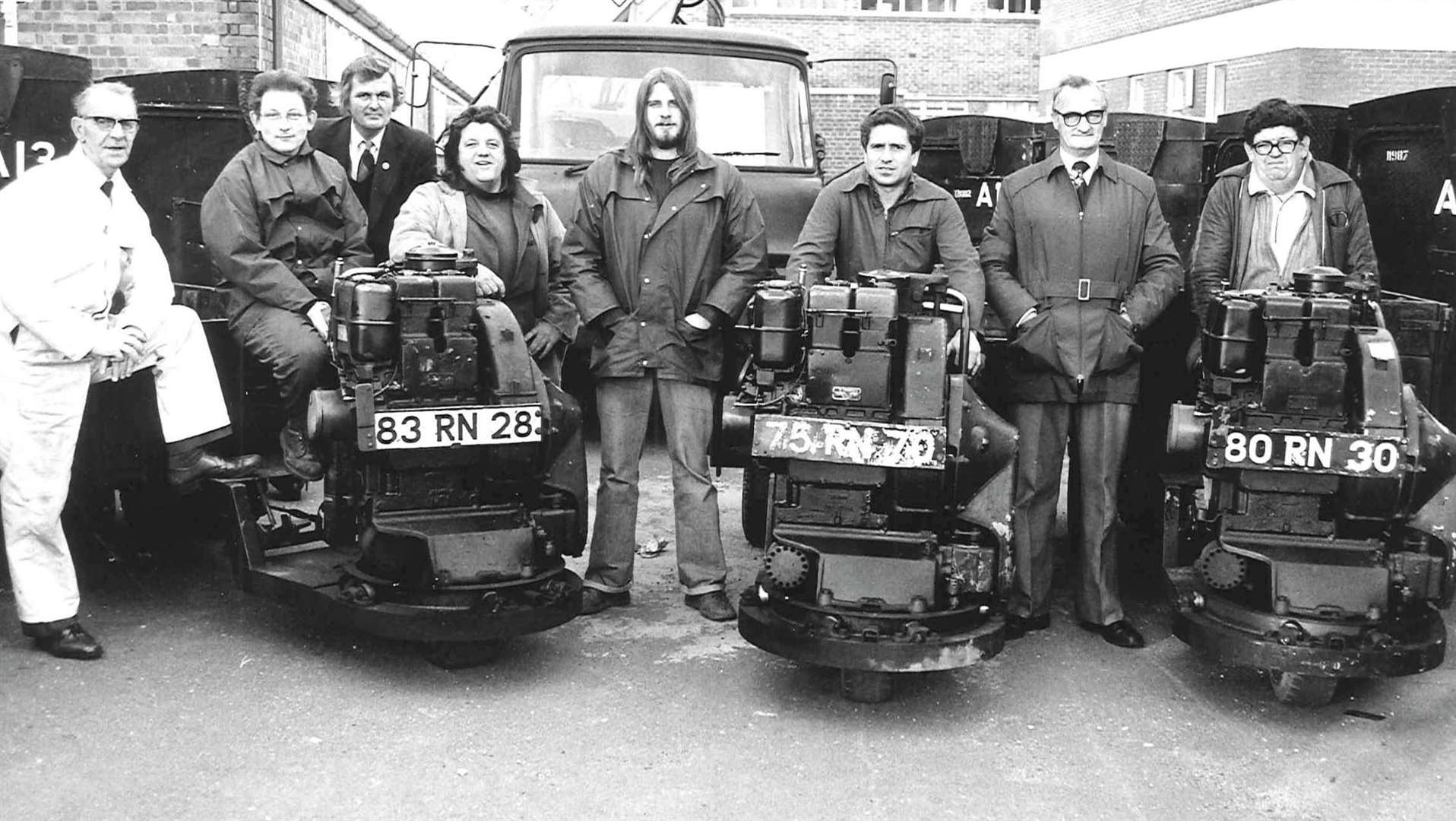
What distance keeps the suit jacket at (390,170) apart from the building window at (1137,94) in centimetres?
2922

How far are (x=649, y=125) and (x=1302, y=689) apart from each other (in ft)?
10.6

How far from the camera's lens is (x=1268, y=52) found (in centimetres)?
2798

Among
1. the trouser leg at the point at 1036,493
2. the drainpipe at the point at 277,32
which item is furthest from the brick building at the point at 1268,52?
the trouser leg at the point at 1036,493

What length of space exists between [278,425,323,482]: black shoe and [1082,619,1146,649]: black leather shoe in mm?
3200

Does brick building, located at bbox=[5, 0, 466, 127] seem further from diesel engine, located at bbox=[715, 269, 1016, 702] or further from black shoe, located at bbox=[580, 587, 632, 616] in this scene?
diesel engine, located at bbox=[715, 269, 1016, 702]

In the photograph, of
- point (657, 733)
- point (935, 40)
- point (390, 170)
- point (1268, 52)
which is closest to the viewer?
point (657, 733)

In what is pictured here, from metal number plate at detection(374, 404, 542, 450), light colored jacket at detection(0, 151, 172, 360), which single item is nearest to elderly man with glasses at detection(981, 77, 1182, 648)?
metal number plate at detection(374, 404, 542, 450)

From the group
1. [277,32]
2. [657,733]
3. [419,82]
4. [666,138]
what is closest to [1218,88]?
[277,32]

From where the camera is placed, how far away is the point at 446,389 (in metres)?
5.25

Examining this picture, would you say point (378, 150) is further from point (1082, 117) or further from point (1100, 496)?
point (1100, 496)

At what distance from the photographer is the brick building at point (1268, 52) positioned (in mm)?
26812

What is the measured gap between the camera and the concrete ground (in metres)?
4.20

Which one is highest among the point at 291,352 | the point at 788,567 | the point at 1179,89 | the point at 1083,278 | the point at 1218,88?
the point at 1179,89

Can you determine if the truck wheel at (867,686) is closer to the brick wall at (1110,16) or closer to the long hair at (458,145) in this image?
the long hair at (458,145)
